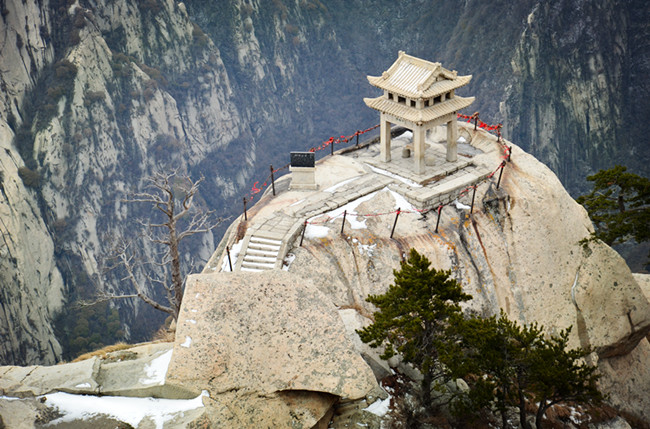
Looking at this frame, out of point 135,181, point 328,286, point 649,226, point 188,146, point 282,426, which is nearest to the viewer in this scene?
point 282,426

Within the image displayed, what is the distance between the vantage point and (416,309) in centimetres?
2331

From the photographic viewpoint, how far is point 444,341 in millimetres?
24859

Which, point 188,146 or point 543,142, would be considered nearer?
point 543,142

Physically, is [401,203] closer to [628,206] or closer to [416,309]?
[416,309]

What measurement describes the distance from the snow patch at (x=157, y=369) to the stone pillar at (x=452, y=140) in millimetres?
19855

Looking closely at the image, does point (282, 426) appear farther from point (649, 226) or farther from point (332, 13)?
point (332, 13)

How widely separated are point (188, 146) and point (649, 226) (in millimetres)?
88034

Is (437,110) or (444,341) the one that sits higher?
(437,110)

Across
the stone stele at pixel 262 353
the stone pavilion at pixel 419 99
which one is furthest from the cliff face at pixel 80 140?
the stone stele at pixel 262 353

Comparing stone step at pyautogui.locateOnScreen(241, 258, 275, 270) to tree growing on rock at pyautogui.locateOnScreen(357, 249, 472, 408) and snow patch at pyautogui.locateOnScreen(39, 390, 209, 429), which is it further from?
snow patch at pyautogui.locateOnScreen(39, 390, 209, 429)

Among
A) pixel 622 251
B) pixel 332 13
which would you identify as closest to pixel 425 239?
pixel 622 251

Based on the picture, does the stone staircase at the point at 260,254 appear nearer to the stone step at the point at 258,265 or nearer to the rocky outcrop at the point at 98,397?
the stone step at the point at 258,265

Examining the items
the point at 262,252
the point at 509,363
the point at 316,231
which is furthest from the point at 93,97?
the point at 509,363

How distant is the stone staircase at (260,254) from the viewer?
97.3 ft
